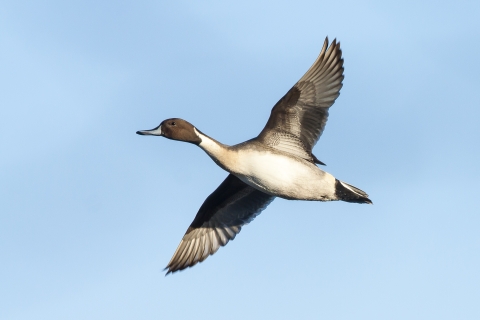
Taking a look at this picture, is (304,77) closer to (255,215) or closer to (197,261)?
(255,215)

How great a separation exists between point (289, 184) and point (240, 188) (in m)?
1.96

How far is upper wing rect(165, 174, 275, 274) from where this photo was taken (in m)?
12.9

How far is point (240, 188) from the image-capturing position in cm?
1288

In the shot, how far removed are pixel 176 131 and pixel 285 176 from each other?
1.61 metres

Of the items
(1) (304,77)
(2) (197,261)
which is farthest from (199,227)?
(1) (304,77)

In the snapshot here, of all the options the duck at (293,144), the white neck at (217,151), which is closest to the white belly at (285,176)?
the duck at (293,144)

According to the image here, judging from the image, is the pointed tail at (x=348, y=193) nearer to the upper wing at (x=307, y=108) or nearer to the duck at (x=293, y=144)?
the duck at (x=293, y=144)

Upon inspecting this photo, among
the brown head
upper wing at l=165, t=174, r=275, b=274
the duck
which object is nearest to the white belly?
the duck

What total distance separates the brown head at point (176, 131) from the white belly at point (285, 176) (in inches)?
29.7

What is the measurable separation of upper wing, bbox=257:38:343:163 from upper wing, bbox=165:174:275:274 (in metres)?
1.73

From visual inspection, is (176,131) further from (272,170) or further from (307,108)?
(307,108)

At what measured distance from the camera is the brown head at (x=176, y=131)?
36.9 feet

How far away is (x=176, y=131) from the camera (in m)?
11.3

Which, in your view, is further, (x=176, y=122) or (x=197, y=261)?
(x=197, y=261)
